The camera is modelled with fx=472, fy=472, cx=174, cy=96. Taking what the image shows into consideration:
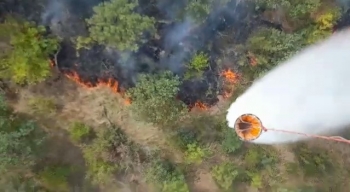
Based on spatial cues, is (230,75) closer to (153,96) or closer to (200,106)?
(200,106)

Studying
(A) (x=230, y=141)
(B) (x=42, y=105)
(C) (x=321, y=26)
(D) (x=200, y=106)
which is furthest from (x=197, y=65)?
(B) (x=42, y=105)

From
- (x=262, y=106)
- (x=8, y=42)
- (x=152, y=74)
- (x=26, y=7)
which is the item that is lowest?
(x=262, y=106)

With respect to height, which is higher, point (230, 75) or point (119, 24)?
point (119, 24)

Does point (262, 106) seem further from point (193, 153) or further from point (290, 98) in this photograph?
point (193, 153)

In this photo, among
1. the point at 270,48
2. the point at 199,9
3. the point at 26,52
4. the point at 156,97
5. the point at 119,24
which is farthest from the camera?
the point at 270,48

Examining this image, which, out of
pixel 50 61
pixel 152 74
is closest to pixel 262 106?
pixel 152 74

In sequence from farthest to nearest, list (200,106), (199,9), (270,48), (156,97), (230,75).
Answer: (200,106)
(230,75)
(270,48)
(156,97)
(199,9)
